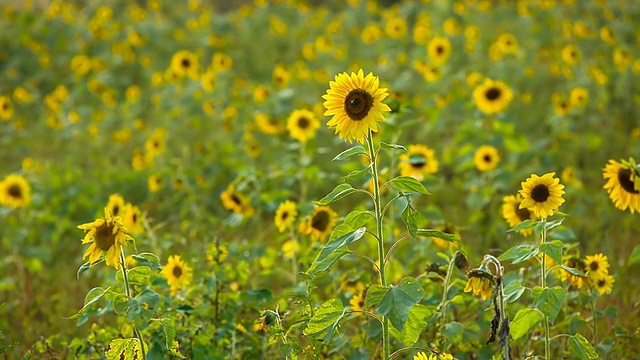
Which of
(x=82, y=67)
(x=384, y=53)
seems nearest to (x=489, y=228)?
(x=384, y=53)

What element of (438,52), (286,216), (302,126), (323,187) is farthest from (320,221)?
(438,52)

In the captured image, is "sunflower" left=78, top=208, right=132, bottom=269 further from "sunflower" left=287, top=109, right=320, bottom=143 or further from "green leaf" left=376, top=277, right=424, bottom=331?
"sunflower" left=287, top=109, right=320, bottom=143

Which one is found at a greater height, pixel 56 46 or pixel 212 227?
pixel 56 46

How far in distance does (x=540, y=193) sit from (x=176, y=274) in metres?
1.30

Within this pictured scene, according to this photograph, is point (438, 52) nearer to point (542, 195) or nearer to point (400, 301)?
point (542, 195)

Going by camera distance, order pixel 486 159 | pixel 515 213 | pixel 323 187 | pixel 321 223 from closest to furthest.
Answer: pixel 515 213 < pixel 321 223 < pixel 486 159 < pixel 323 187

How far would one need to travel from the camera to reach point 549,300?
221cm

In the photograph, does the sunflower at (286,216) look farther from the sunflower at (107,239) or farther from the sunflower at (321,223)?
the sunflower at (107,239)

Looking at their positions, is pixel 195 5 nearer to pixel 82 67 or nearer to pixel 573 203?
pixel 82 67

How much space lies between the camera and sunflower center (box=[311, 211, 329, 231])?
10.6ft

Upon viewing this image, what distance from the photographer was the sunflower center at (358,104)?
229cm

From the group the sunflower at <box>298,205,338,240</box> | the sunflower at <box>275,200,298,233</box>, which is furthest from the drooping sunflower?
the sunflower at <box>275,200,298,233</box>

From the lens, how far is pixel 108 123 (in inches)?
254

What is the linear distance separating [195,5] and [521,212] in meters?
6.11
